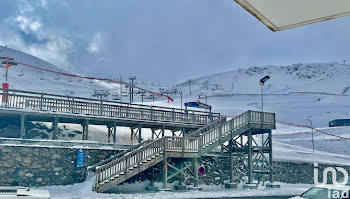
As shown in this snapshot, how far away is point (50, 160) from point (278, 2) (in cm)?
2415

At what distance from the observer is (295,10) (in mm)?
3242

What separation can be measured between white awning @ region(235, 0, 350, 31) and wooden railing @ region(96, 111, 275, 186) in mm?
20914

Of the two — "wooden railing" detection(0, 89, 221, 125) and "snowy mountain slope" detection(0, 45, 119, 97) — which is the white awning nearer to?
"wooden railing" detection(0, 89, 221, 125)

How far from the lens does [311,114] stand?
3807 inches

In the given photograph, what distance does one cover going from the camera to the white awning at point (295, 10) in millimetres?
3143

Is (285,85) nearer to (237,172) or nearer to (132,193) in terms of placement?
(237,172)

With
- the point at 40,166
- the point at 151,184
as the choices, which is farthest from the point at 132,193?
the point at 40,166

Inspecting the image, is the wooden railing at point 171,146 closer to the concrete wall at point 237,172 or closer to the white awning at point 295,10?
the concrete wall at point 237,172

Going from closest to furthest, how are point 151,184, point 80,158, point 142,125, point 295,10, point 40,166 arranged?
point 295,10 < point 40,166 < point 80,158 < point 151,184 < point 142,125

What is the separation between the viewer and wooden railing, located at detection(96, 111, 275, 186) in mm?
23875

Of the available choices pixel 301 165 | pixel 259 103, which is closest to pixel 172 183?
pixel 301 165

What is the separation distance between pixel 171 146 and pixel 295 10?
24.2 meters

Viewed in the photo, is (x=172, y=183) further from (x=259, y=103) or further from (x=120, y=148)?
(x=259, y=103)

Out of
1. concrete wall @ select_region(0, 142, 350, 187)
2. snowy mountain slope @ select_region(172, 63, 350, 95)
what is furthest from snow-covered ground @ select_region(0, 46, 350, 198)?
concrete wall @ select_region(0, 142, 350, 187)
